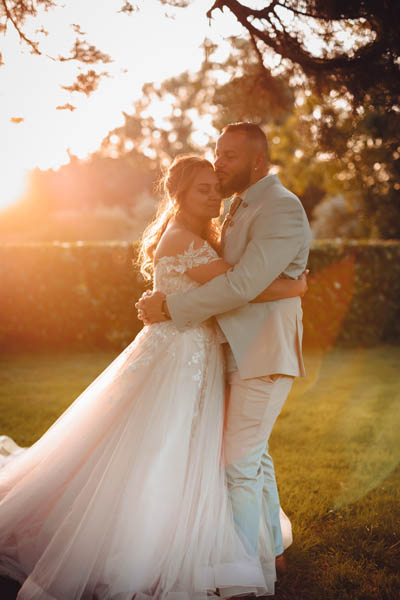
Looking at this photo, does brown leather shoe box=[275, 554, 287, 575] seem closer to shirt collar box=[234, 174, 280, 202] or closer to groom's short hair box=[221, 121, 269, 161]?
shirt collar box=[234, 174, 280, 202]

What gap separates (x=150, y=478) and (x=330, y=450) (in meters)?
2.93

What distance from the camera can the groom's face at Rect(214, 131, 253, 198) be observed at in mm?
3334

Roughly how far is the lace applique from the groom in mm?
138

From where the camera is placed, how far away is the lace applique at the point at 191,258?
3188 millimetres

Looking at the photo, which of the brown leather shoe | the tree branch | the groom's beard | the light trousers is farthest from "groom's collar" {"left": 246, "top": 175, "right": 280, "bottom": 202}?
the brown leather shoe

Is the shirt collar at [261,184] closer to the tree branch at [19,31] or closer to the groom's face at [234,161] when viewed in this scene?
the groom's face at [234,161]

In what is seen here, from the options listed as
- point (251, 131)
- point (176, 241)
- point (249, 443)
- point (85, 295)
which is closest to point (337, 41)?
point (251, 131)

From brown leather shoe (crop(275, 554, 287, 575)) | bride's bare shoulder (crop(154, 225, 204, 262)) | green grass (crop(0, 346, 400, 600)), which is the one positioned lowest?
green grass (crop(0, 346, 400, 600))

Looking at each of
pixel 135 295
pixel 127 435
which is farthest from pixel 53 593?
pixel 135 295

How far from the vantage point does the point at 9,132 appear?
13.8ft

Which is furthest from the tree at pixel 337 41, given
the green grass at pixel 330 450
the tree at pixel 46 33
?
the green grass at pixel 330 450

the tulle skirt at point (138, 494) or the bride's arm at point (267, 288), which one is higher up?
the bride's arm at point (267, 288)

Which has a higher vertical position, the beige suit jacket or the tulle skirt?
the beige suit jacket

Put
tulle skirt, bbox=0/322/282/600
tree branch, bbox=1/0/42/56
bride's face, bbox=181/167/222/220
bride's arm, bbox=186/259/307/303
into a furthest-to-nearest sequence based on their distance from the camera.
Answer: tree branch, bbox=1/0/42/56 → bride's face, bbox=181/167/222/220 → bride's arm, bbox=186/259/307/303 → tulle skirt, bbox=0/322/282/600
